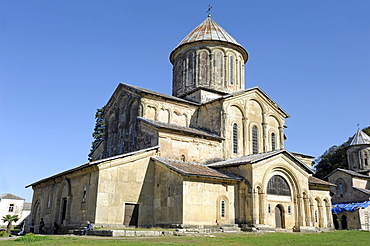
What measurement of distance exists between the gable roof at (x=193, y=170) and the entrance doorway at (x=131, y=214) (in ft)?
10.2

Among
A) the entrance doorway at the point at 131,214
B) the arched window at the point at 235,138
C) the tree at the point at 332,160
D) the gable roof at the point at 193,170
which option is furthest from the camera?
the tree at the point at 332,160

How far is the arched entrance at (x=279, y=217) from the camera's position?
20.7 meters

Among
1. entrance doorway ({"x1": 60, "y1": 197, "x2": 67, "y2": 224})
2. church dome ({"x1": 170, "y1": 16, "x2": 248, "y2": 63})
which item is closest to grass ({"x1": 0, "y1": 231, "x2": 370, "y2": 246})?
entrance doorway ({"x1": 60, "y1": 197, "x2": 67, "y2": 224})

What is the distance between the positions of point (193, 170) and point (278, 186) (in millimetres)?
5729

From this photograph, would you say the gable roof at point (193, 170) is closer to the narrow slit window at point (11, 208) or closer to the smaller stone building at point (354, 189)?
the smaller stone building at point (354, 189)

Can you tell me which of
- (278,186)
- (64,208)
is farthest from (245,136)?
(64,208)

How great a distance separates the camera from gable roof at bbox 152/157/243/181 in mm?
18709

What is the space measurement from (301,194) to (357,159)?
88.5 ft

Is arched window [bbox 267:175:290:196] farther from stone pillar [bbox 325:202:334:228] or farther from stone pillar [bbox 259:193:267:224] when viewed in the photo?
stone pillar [bbox 325:202:334:228]

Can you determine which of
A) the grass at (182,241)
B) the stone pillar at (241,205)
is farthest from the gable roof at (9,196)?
the stone pillar at (241,205)

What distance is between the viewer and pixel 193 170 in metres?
19.5

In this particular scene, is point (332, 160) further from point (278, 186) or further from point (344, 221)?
point (278, 186)

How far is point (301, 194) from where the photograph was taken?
2188cm

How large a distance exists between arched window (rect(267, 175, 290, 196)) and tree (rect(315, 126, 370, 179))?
34.0m
